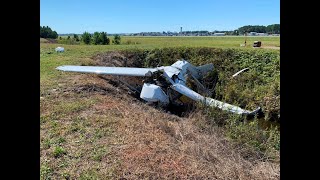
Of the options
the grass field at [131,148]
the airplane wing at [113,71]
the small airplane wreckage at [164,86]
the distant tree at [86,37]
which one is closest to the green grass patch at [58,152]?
the grass field at [131,148]

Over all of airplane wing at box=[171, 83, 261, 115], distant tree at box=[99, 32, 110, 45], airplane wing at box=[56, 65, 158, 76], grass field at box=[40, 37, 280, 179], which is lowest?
grass field at box=[40, 37, 280, 179]

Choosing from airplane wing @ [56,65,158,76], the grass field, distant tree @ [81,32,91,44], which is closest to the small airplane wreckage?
airplane wing @ [56,65,158,76]

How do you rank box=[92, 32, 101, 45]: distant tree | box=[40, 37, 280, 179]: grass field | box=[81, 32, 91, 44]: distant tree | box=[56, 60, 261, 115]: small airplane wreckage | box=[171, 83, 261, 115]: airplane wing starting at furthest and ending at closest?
box=[81, 32, 91, 44]: distant tree
box=[92, 32, 101, 45]: distant tree
box=[56, 60, 261, 115]: small airplane wreckage
box=[171, 83, 261, 115]: airplane wing
box=[40, 37, 280, 179]: grass field

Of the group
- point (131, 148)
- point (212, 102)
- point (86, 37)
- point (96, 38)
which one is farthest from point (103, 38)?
point (131, 148)

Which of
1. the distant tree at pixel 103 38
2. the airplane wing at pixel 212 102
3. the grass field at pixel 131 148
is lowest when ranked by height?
the grass field at pixel 131 148

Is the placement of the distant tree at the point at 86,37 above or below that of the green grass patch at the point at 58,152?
above

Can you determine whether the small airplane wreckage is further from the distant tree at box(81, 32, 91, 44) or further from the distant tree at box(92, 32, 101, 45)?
the distant tree at box(81, 32, 91, 44)

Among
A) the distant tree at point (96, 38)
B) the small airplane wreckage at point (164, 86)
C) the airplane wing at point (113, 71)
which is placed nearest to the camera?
the small airplane wreckage at point (164, 86)

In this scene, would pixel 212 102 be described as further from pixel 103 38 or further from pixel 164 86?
pixel 103 38

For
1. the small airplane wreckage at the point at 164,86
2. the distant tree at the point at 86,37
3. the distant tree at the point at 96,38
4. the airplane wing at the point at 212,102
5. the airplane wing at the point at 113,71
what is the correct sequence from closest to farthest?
the airplane wing at the point at 212,102 → the small airplane wreckage at the point at 164,86 → the airplane wing at the point at 113,71 → the distant tree at the point at 96,38 → the distant tree at the point at 86,37

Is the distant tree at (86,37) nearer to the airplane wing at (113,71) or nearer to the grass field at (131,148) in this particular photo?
the airplane wing at (113,71)

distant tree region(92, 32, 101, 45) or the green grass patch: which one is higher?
distant tree region(92, 32, 101, 45)
